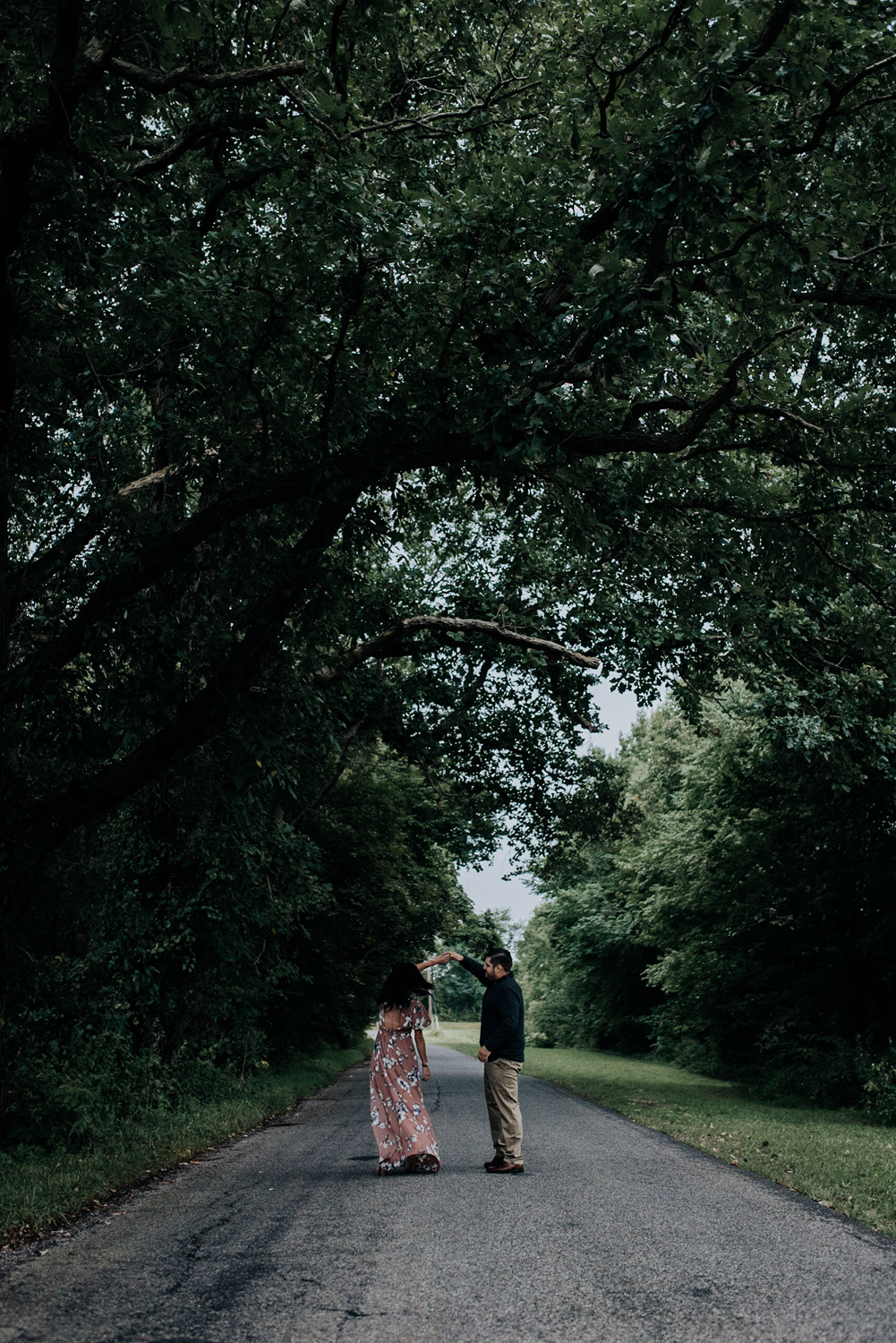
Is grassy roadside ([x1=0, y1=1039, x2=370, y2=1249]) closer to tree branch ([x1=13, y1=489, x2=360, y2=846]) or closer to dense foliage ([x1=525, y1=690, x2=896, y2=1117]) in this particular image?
tree branch ([x1=13, y1=489, x2=360, y2=846])

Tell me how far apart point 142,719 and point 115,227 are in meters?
4.57

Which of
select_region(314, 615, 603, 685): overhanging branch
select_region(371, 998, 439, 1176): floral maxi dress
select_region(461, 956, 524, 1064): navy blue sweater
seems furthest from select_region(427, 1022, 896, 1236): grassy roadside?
select_region(314, 615, 603, 685): overhanging branch

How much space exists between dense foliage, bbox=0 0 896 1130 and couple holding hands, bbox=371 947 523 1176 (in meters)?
2.85

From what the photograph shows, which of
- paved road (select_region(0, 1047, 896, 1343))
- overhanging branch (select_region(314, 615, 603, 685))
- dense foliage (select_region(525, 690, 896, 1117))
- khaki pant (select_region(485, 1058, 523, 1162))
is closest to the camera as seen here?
paved road (select_region(0, 1047, 896, 1343))

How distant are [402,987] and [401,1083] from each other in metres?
0.84

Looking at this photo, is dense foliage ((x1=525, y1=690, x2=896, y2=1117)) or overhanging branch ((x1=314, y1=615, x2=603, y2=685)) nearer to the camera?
overhanging branch ((x1=314, y1=615, x2=603, y2=685))

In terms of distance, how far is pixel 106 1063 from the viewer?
424 inches

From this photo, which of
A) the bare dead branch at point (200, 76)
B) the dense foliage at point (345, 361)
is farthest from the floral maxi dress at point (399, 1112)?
the bare dead branch at point (200, 76)

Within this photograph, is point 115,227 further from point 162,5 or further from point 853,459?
point 853,459

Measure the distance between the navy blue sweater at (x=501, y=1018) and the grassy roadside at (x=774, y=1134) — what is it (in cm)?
239

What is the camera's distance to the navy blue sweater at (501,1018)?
28.6 feet

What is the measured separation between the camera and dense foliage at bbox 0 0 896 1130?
712 cm

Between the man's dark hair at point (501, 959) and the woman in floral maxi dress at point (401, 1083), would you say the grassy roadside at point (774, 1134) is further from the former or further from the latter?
the woman in floral maxi dress at point (401, 1083)

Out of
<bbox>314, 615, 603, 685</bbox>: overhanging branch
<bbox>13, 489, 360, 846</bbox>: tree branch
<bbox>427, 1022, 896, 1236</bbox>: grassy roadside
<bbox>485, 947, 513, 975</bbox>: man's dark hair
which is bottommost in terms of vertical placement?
<bbox>427, 1022, 896, 1236</bbox>: grassy roadside
